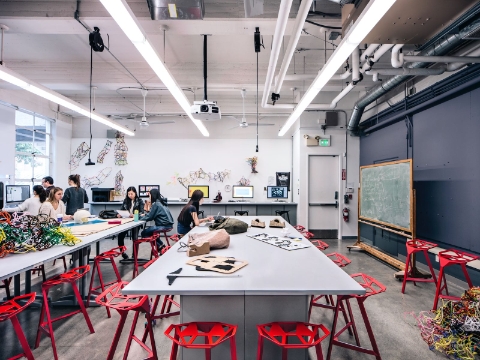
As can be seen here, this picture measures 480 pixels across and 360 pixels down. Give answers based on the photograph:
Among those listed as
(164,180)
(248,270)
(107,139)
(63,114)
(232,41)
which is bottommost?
(248,270)

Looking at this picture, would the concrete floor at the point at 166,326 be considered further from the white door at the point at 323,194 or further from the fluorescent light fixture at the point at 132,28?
the white door at the point at 323,194

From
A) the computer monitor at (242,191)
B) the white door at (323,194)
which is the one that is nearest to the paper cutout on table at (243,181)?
the computer monitor at (242,191)

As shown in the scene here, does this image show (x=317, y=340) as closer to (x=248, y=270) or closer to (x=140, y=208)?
(x=248, y=270)

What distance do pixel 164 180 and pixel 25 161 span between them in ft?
10.8

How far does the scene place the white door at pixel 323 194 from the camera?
6379 mm

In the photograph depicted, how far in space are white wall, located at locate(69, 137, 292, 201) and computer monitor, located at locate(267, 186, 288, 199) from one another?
471 millimetres

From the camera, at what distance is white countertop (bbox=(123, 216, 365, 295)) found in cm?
143

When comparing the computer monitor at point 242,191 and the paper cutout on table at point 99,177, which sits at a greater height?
the paper cutout on table at point 99,177

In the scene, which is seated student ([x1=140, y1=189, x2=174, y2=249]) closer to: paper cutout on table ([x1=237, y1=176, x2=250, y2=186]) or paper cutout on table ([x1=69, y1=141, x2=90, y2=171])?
paper cutout on table ([x1=237, y1=176, x2=250, y2=186])

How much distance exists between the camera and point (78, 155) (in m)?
7.33

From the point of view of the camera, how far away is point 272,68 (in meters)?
3.17

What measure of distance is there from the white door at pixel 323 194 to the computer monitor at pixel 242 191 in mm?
1530

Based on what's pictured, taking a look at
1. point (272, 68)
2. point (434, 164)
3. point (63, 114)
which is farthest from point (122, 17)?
point (63, 114)

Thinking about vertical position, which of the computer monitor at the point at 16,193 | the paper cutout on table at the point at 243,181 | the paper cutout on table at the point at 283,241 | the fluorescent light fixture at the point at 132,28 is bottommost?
the paper cutout on table at the point at 283,241
